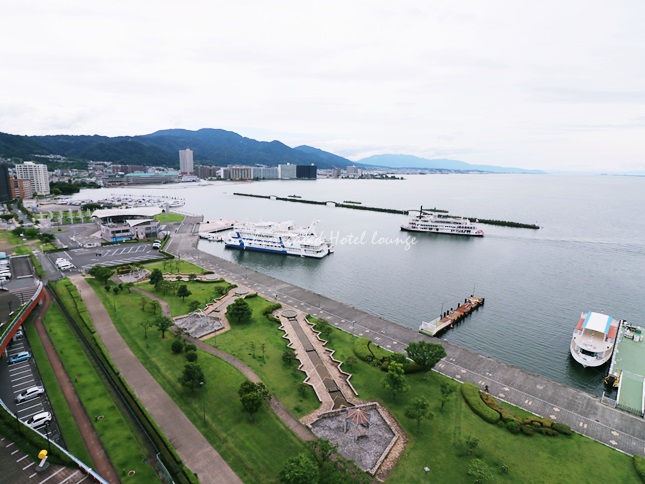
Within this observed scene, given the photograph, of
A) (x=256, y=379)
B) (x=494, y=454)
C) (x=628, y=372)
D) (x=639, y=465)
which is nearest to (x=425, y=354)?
(x=494, y=454)

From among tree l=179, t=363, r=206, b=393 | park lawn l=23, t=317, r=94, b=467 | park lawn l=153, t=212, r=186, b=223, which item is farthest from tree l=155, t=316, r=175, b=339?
park lawn l=153, t=212, r=186, b=223

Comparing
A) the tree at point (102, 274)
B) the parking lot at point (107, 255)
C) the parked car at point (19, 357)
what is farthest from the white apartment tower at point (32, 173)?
the parked car at point (19, 357)

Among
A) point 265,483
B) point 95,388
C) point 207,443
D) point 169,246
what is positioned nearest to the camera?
point 265,483

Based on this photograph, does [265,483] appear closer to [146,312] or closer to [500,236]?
[146,312]

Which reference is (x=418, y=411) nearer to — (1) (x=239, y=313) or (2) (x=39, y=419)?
(1) (x=239, y=313)

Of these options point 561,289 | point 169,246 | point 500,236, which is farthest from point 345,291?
point 500,236

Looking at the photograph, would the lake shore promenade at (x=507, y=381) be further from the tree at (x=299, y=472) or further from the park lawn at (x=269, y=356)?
the tree at (x=299, y=472)
